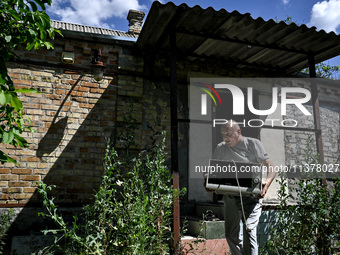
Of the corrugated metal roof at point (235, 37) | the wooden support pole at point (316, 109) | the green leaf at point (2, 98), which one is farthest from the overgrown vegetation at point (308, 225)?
the green leaf at point (2, 98)

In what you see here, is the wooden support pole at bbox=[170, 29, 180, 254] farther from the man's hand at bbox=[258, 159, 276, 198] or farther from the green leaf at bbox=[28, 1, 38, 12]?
the green leaf at bbox=[28, 1, 38, 12]

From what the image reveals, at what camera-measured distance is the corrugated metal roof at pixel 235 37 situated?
12.3ft

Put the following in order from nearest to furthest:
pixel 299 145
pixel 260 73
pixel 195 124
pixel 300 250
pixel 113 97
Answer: pixel 300 250 → pixel 113 97 → pixel 195 124 → pixel 260 73 → pixel 299 145

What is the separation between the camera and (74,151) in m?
4.38

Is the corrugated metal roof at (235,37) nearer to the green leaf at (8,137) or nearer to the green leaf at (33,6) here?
the green leaf at (33,6)

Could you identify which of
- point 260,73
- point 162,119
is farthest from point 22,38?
point 260,73

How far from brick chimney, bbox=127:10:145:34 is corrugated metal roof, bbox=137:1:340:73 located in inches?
247

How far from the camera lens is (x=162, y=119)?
499 cm

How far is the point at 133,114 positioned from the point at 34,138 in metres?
1.50

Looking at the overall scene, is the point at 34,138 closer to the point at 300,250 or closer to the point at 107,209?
the point at 107,209

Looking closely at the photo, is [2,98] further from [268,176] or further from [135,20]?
[135,20]

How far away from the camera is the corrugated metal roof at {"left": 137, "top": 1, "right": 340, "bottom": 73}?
3.74 m

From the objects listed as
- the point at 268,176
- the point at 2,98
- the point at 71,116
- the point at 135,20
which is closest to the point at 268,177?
the point at 268,176

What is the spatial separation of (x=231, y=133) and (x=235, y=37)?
1.61m
